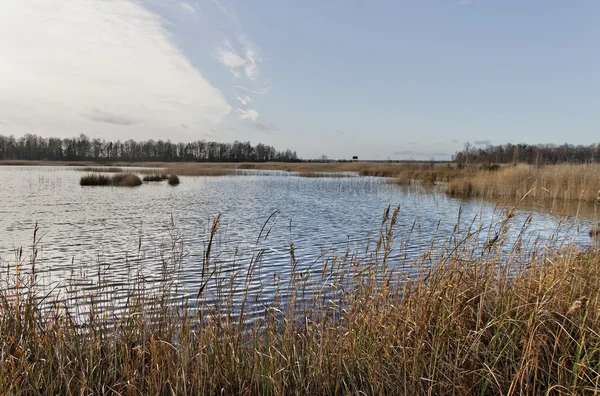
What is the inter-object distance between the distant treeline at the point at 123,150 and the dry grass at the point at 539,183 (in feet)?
248

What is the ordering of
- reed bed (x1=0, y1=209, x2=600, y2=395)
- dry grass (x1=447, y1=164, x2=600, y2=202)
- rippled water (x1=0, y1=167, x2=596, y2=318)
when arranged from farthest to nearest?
1. dry grass (x1=447, y1=164, x2=600, y2=202)
2. rippled water (x1=0, y1=167, x2=596, y2=318)
3. reed bed (x1=0, y1=209, x2=600, y2=395)

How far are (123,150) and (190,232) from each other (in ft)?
298

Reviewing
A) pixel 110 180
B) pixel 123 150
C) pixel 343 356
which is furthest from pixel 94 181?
pixel 123 150

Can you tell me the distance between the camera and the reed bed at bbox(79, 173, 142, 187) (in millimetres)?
23489

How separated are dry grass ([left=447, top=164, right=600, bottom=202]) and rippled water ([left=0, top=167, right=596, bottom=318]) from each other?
2142 mm

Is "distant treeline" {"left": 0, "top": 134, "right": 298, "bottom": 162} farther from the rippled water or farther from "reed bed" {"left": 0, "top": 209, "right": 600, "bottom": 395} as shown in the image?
"reed bed" {"left": 0, "top": 209, "right": 600, "bottom": 395}

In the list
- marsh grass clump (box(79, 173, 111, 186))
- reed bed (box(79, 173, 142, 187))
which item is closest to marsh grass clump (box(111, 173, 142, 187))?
reed bed (box(79, 173, 142, 187))

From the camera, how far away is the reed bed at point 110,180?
23489 mm

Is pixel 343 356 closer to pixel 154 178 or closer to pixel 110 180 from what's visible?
pixel 110 180

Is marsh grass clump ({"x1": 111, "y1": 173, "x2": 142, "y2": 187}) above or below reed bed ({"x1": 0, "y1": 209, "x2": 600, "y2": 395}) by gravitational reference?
above

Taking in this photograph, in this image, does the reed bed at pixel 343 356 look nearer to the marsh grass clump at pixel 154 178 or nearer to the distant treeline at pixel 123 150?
the marsh grass clump at pixel 154 178

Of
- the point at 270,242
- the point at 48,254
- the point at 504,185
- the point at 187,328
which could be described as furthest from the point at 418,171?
the point at 187,328

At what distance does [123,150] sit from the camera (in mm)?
89188

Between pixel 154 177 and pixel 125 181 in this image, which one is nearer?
pixel 125 181
